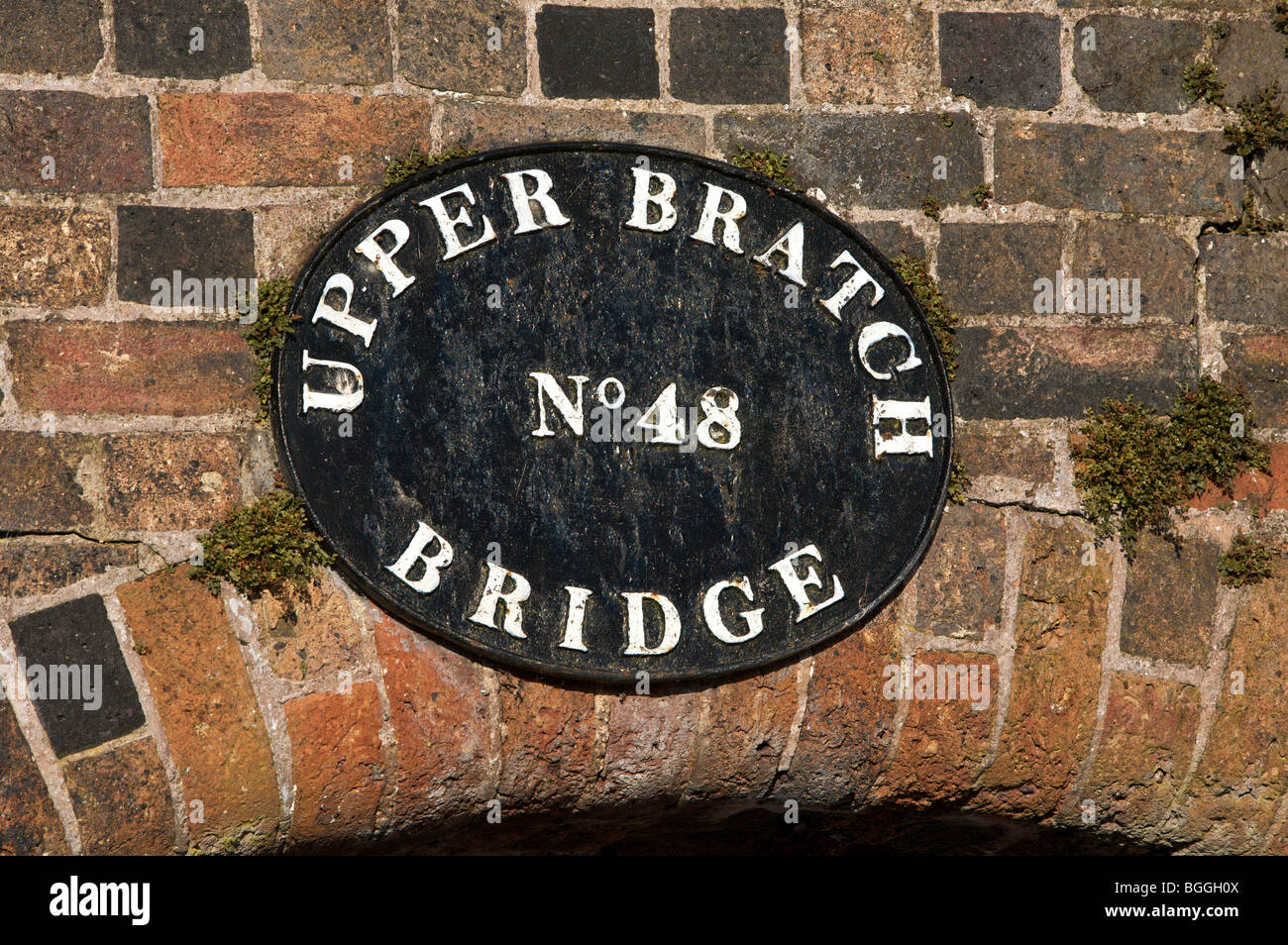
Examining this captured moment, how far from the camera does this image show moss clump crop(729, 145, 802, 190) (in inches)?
107

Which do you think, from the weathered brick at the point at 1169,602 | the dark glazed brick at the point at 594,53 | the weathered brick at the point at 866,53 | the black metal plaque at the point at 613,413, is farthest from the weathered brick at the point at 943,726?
the dark glazed brick at the point at 594,53

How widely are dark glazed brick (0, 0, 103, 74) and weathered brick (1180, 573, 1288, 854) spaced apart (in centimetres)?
264

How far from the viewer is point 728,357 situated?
266cm

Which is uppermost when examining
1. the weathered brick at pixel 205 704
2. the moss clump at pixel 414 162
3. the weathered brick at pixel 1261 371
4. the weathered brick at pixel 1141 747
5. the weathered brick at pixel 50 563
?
the moss clump at pixel 414 162

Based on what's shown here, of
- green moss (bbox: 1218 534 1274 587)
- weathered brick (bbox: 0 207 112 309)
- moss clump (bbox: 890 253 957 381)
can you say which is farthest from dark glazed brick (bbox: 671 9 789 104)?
green moss (bbox: 1218 534 1274 587)

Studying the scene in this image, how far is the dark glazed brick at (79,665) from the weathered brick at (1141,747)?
194 cm

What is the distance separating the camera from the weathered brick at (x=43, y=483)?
93.4 inches

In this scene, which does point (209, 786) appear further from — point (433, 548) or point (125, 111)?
point (125, 111)

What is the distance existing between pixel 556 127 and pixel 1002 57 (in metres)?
1.02

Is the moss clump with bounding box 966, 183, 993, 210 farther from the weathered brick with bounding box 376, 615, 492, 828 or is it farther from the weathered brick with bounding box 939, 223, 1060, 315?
the weathered brick with bounding box 376, 615, 492, 828

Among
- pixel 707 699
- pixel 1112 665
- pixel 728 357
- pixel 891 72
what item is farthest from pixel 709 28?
pixel 1112 665

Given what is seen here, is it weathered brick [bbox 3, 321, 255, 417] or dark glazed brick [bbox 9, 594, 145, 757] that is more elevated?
weathered brick [bbox 3, 321, 255, 417]

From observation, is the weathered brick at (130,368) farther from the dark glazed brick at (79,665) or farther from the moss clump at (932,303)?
the moss clump at (932,303)

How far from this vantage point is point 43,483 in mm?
2389
